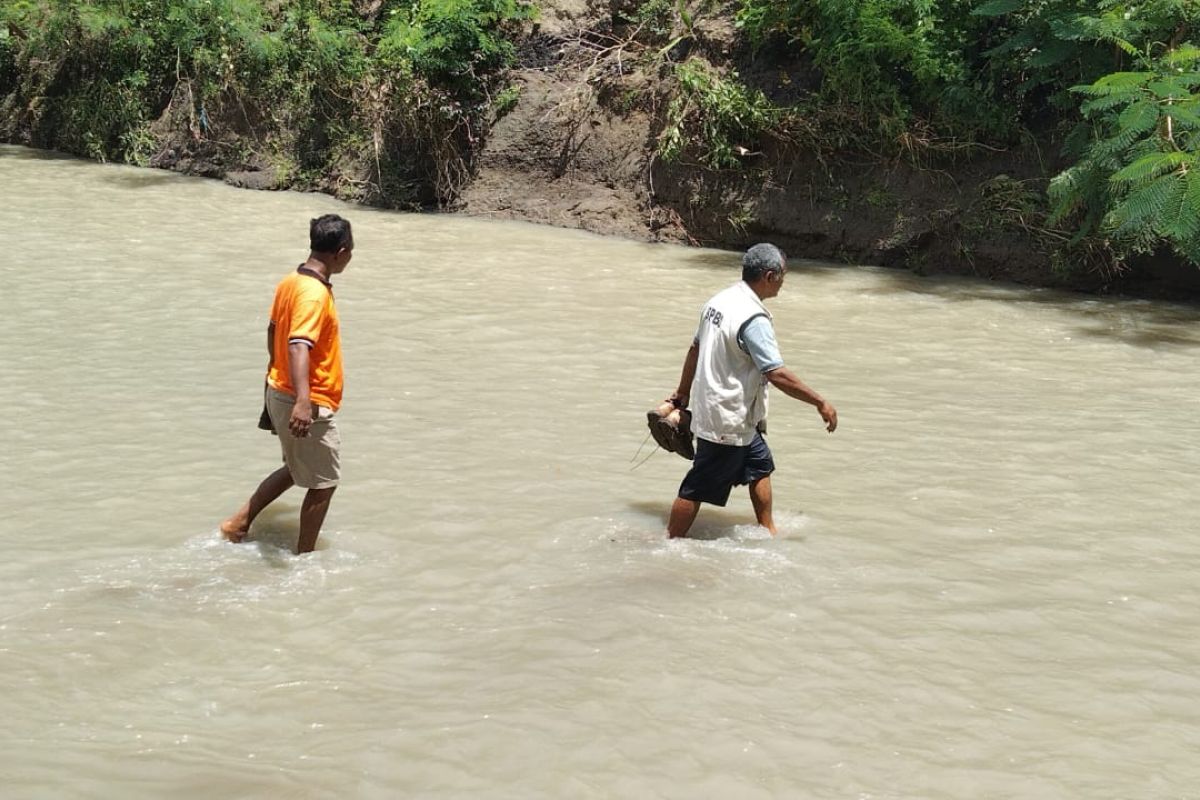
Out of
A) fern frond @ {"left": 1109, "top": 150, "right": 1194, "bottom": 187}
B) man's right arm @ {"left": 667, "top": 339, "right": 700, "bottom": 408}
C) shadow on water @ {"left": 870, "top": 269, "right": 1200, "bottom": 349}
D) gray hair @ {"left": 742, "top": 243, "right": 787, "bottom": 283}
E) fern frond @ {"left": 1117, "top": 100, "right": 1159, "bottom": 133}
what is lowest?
man's right arm @ {"left": 667, "top": 339, "right": 700, "bottom": 408}

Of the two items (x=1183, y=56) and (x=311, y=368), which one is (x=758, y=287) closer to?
(x=311, y=368)

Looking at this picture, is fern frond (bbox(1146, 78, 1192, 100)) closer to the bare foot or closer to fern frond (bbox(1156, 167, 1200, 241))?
fern frond (bbox(1156, 167, 1200, 241))

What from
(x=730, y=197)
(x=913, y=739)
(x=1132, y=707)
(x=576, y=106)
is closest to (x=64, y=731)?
(x=913, y=739)

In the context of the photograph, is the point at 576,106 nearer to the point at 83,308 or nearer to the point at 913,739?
the point at 83,308

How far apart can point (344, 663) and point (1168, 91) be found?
28.5ft

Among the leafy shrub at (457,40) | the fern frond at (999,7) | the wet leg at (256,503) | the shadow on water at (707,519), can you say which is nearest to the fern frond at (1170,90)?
the fern frond at (999,7)

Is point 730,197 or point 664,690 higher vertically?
point 730,197

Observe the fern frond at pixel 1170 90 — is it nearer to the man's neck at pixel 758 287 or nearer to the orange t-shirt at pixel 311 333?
the man's neck at pixel 758 287

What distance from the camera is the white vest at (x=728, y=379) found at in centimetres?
605

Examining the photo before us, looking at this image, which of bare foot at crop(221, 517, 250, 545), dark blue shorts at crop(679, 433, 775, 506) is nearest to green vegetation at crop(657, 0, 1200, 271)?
dark blue shorts at crop(679, 433, 775, 506)

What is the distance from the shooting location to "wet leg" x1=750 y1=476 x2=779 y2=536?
20.9ft

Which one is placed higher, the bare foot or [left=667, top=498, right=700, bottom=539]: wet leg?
[left=667, top=498, right=700, bottom=539]: wet leg

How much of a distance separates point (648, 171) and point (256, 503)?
32.1ft

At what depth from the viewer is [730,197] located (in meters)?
14.6
